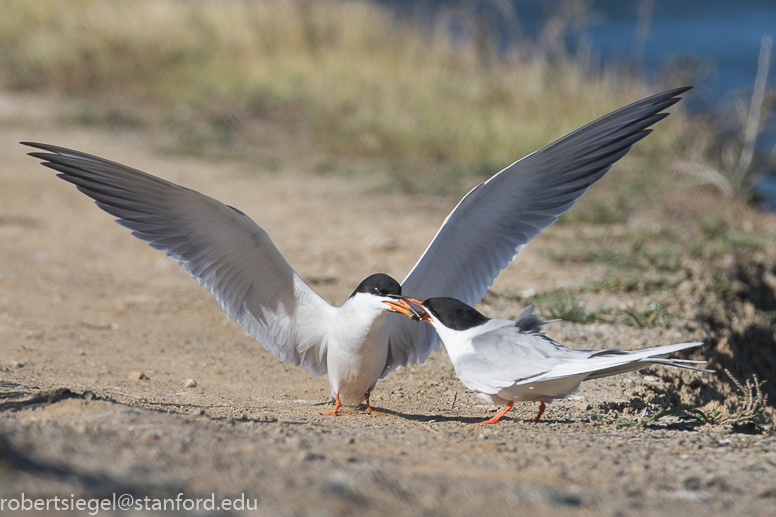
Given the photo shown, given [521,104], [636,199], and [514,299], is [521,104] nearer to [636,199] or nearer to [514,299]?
[636,199]

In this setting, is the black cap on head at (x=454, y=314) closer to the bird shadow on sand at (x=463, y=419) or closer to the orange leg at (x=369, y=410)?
the bird shadow on sand at (x=463, y=419)

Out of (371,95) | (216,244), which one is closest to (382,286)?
(216,244)

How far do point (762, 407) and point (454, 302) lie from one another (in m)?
1.33

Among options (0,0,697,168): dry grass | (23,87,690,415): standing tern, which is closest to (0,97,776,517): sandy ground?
(23,87,690,415): standing tern

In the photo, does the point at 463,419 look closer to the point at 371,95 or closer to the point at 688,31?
the point at 371,95

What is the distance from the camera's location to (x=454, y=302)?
345 centimetres

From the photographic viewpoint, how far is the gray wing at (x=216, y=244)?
12.2ft

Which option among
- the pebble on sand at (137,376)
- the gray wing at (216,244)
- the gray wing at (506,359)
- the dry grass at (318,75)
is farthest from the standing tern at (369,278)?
the dry grass at (318,75)

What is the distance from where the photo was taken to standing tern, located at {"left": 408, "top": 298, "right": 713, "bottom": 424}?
9.75ft

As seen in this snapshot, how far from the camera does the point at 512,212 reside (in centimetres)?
404

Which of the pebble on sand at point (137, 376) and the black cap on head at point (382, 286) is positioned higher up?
the black cap on head at point (382, 286)

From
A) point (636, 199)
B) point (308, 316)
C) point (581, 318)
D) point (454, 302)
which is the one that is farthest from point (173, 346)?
point (636, 199)

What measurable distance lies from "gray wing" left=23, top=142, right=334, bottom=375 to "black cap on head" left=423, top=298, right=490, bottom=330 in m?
0.63

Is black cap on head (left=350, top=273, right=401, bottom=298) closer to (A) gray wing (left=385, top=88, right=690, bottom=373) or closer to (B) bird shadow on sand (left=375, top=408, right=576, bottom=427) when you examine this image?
(A) gray wing (left=385, top=88, right=690, bottom=373)
